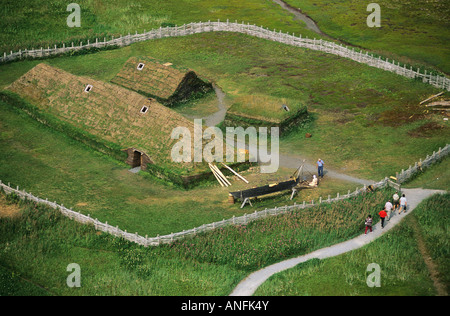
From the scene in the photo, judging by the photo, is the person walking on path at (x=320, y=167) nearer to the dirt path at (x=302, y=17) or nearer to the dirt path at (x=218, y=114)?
the dirt path at (x=218, y=114)

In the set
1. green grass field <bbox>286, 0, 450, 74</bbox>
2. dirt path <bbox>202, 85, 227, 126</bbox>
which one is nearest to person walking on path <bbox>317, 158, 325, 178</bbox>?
dirt path <bbox>202, 85, 227, 126</bbox>

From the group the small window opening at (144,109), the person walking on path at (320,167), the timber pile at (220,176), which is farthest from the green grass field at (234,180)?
the small window opening at (144,109)

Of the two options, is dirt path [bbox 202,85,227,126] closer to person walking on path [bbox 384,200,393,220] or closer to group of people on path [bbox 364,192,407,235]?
group of people on path [bbox 364,192,407,235]

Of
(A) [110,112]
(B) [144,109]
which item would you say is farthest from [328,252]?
(A) [110,112]

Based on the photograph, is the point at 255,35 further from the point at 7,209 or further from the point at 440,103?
the point at 7,209

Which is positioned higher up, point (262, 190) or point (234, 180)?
point (262, 190)

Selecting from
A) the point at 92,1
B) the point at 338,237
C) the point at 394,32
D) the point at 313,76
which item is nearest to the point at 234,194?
the point at 338,237

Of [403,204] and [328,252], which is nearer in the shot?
[328,252]

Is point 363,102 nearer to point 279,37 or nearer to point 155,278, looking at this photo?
point 279,37
